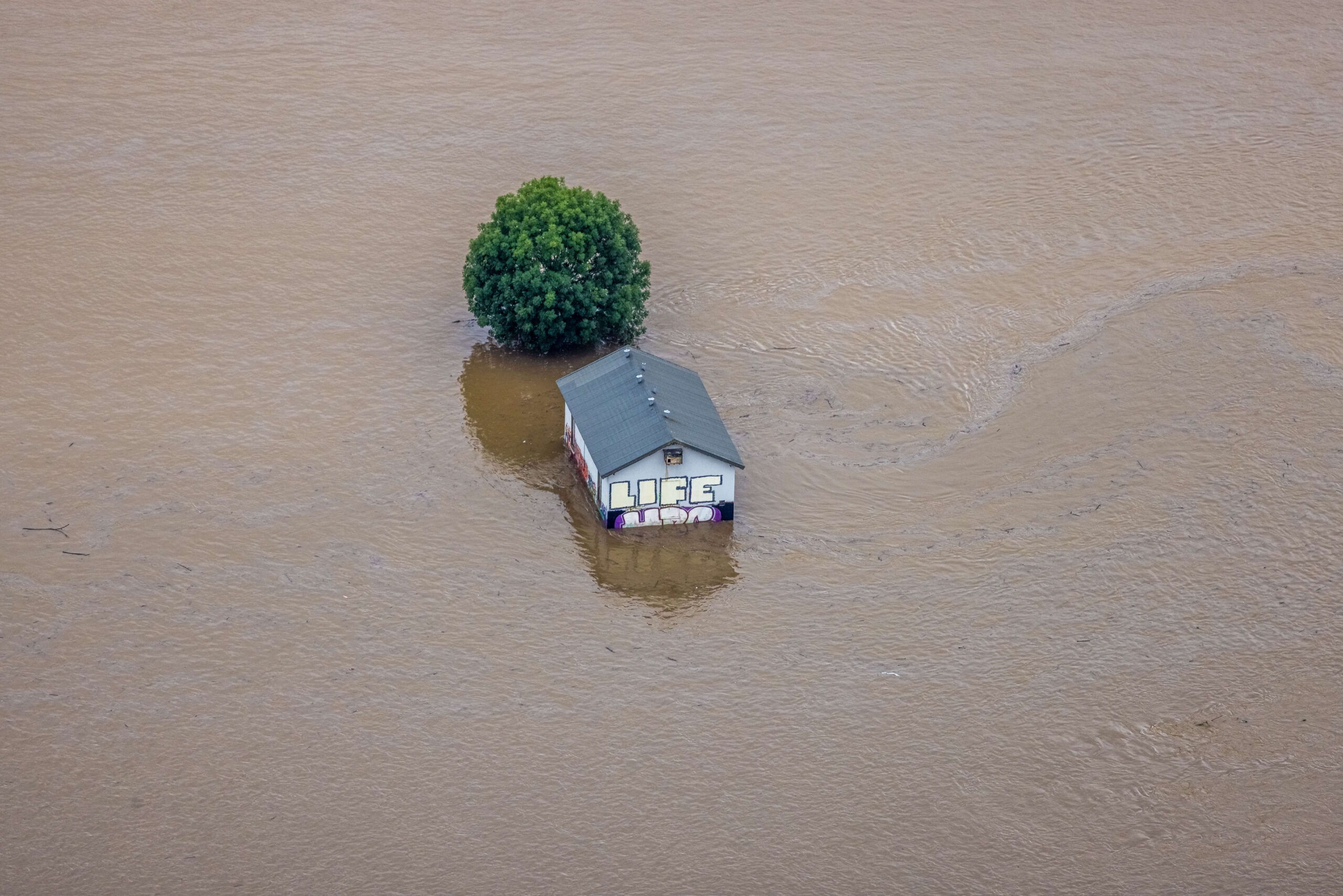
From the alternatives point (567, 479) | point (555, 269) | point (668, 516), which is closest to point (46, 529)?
point (567, 479)

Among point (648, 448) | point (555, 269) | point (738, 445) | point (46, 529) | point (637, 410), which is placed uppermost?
point (555, 269)

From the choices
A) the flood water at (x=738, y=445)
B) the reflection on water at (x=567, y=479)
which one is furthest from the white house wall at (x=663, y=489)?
the flood water at (x=738, y=445)

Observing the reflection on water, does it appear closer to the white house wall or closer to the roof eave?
the white house wall

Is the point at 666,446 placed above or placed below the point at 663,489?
above

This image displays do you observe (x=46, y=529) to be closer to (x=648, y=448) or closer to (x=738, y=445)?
(x=648, y=448)

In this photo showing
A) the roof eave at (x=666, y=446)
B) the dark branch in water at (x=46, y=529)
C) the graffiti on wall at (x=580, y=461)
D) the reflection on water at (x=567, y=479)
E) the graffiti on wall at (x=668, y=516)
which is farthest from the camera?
the graffiti on wall at (x=580, y=461)

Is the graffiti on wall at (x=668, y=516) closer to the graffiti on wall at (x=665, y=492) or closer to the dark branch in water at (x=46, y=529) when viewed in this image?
the graffiti on wall at (x=665, y=492)
